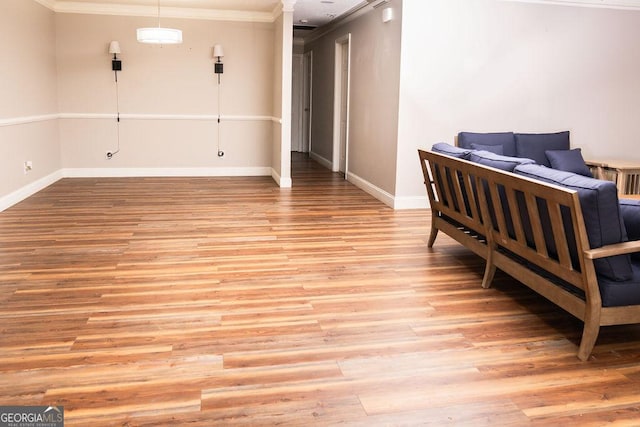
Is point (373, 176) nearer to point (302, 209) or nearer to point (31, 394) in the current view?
point (302, 209)

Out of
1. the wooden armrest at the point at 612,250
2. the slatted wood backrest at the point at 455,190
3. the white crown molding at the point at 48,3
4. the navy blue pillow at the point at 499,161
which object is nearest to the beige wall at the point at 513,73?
the slatted wood backrest at the point at 455,190

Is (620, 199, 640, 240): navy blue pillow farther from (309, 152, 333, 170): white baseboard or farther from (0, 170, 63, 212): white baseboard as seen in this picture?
(309, 152, 333, 170): white baseboard

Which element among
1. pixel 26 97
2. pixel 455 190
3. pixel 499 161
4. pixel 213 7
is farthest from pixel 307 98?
pixel 499 161

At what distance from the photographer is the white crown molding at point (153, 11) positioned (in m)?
7.64

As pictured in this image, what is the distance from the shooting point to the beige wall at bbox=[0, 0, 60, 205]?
5.83 m

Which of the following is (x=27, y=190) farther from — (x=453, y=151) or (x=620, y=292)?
(x=620, y=292)

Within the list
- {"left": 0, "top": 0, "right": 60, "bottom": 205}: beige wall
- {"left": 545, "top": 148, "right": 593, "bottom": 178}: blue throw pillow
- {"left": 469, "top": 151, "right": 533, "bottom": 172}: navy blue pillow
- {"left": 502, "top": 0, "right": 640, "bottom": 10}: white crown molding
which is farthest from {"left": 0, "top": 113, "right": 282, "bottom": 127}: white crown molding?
{"left": 469, "top": 151, "right": 533, "bottom": 172}: navy blue pillow

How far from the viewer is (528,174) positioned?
10.3 feet

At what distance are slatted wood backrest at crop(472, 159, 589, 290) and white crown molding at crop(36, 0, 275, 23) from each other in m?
5.56

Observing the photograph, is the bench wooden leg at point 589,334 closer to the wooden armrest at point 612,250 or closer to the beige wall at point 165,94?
the wooden armrest at point 612,250

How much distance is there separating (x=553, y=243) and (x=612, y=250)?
0.39 m

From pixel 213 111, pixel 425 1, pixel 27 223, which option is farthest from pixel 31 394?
pixel 213 111

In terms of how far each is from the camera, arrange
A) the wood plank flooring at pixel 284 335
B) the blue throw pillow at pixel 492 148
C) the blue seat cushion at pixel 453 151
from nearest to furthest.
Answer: the wood plank flooring at pixel 284 335 < the blue seat cushion at pixel 453 151 < the blue throw pillow at pixel 492 148

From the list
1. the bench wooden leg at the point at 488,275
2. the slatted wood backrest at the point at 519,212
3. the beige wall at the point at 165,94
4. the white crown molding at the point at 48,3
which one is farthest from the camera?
the beige wall at the point at 165,94
